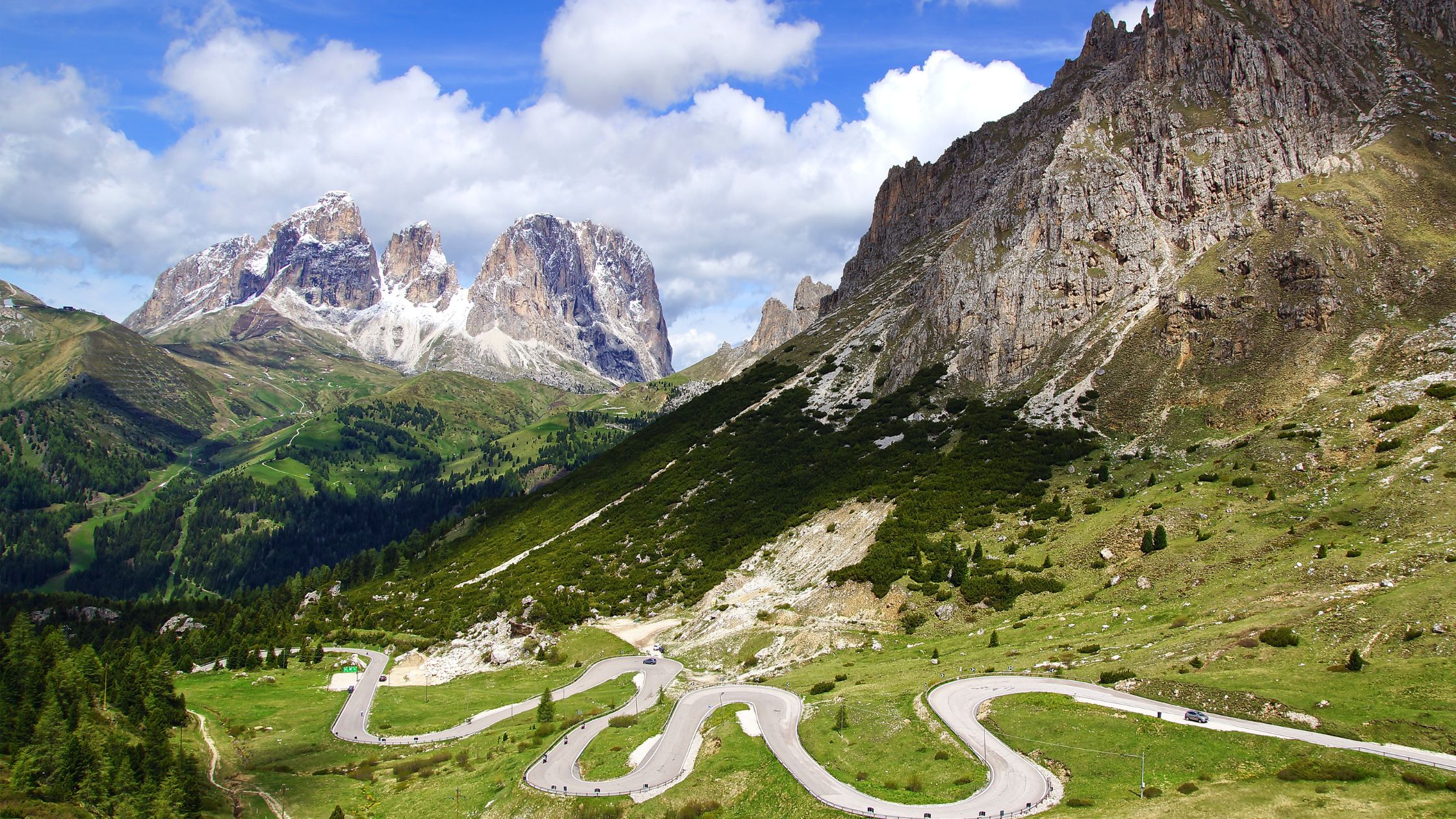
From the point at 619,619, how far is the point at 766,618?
24147 mm

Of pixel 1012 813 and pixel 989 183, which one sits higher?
pixel 989 183

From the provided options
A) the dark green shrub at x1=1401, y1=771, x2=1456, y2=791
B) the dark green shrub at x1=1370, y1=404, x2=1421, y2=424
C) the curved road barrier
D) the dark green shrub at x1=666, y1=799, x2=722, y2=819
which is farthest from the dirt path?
the dark green shrub at x1=1370, y1=404, x2=1421, y2=424

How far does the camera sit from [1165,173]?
115 metres

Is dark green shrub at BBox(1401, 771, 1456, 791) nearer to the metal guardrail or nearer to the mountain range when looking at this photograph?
the mountain range

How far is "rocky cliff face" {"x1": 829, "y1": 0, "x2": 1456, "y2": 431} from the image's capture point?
350 ft

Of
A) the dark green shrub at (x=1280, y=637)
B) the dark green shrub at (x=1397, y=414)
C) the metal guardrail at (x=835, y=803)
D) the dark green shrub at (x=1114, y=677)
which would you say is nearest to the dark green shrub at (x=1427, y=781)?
the metal guardrail at (x=835, y=803)

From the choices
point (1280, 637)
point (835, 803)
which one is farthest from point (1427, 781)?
point (835, 803)

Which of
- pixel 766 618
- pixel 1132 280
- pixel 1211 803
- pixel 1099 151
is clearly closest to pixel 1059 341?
pixel 1132 280

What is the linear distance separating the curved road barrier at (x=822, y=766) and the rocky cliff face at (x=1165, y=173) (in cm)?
6064

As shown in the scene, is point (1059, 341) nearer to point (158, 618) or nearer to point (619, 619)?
point (619, 619)

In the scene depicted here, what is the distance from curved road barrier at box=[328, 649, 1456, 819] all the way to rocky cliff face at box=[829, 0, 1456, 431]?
60.6 m

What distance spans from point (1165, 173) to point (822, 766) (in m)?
107

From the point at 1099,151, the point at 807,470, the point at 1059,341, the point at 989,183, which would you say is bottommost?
the point at 807,470

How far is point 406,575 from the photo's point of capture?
150m
